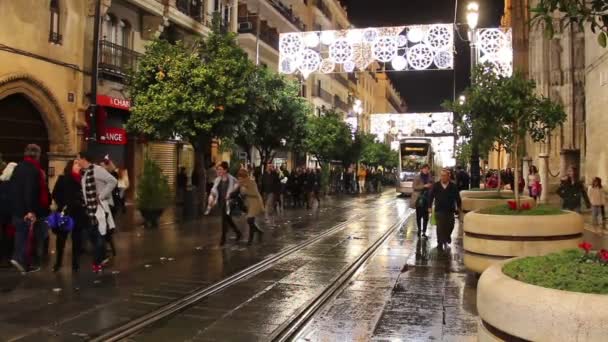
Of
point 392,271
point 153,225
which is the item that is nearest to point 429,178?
point 392,271

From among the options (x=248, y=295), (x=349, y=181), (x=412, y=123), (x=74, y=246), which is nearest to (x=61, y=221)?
(x=74, y=246)

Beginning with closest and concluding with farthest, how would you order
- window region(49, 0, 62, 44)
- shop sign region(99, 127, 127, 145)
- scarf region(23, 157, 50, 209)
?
scarf region(23, 157, 50, 209) → window region(49, 0, 62, 44) → shop sign region(99, 127, 127, 145)

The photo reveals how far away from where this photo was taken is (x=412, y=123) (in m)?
54.3

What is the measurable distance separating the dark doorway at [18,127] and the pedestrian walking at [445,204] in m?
12.8

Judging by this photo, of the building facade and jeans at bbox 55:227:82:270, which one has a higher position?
the building facade

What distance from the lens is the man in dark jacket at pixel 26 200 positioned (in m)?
8.28

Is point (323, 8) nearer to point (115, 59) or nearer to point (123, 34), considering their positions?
point (123, 34)

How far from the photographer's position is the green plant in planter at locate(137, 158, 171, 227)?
14992 mm

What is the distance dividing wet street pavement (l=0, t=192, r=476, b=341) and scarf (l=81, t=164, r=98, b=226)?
2.94ft

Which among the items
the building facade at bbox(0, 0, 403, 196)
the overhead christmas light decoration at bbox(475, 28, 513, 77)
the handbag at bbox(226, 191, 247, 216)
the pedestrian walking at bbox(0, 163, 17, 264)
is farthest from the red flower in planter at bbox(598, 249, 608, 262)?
the overhead christmas light decoration at bbox(475, 28, 513, 77)

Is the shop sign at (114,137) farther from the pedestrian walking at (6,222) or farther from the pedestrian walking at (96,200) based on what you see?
the pedestrian walking at (96,200)

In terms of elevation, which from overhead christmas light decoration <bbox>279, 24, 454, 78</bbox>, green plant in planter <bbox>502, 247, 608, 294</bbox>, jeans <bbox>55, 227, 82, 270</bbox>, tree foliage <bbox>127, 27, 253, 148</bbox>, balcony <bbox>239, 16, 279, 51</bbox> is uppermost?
balcony <bbox>239, 16, 279, 51</bbox>

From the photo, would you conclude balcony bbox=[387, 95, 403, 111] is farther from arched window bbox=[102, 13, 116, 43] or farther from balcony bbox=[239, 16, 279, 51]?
arched window bbox=[102, 13, 116, 43]

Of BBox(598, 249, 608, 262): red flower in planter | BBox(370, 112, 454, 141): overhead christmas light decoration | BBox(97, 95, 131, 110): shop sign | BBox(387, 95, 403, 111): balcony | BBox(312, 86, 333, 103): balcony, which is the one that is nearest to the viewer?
BBox(598, 249, 608, 262): red flower in planter
